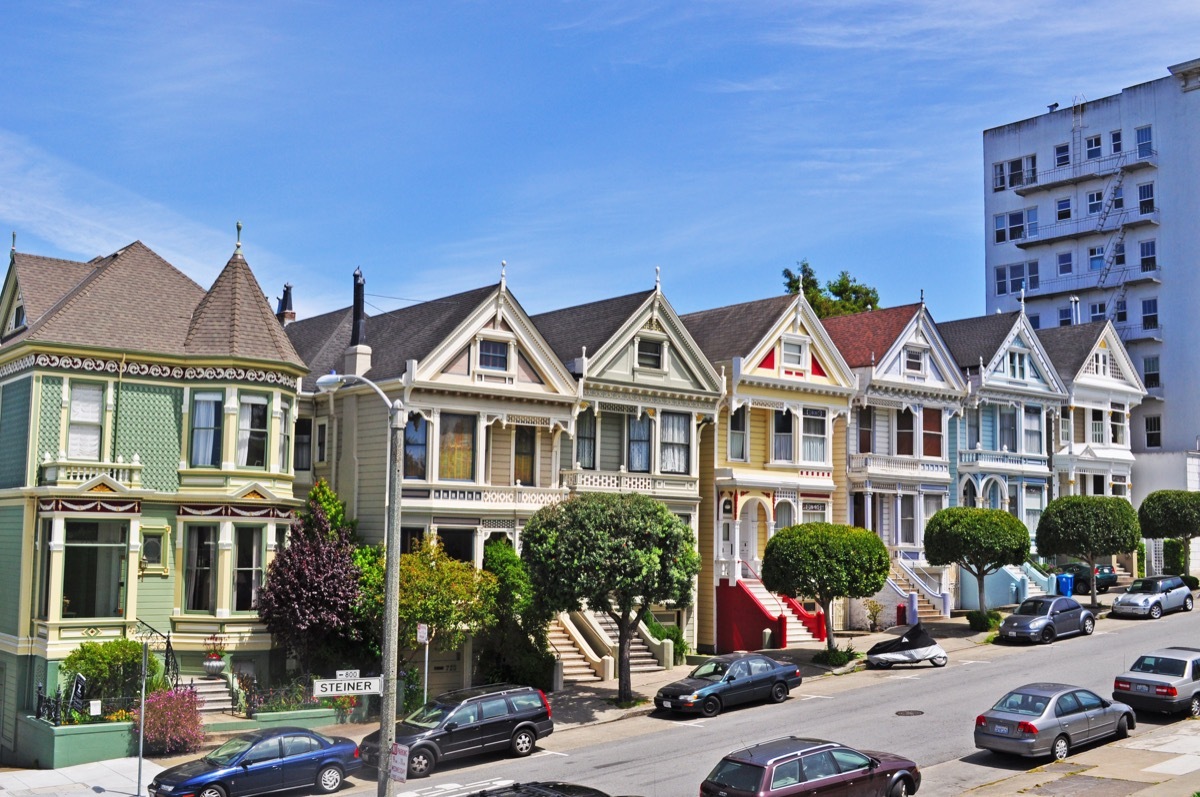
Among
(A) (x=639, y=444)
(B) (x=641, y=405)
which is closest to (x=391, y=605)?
(B) (x=641, y=405)

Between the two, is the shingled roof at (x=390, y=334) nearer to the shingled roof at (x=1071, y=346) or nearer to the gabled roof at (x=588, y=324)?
the gabled roof at (x=588, y=324)

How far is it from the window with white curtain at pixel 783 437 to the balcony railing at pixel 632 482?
473 centimetres

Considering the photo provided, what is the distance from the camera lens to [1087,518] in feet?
155

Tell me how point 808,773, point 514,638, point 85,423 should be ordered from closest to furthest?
point 808,773
point 85,423
point 514,638

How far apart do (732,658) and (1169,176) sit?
4558cm

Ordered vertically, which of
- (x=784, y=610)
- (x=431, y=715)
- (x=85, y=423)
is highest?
(x=85, y=423)

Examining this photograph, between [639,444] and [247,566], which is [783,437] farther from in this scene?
[247,566]

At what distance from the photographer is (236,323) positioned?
120ft

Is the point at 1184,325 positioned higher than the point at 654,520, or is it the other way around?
the point at 1184,325

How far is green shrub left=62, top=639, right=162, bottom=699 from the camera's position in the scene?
1264 inches

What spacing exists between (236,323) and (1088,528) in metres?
32.8

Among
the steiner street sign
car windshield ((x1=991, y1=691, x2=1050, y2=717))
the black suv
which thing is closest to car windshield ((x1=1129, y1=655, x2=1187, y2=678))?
car windshield ((x1=991, y1=691, x2=1050, y2=717))

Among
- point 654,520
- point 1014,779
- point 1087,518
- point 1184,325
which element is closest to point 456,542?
point 654,520

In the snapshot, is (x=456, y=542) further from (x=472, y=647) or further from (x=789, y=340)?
(x=789, y=340)
